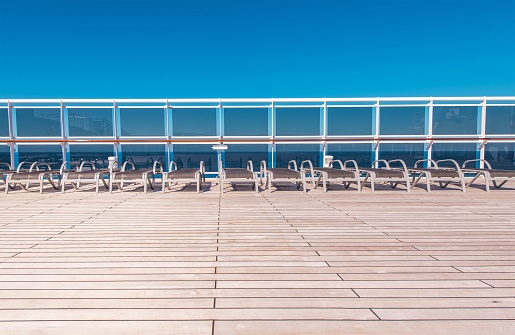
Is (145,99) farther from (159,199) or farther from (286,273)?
(286,273)

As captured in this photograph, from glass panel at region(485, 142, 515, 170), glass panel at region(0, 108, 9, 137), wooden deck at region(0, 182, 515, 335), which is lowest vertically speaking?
wooden deck at region(0, 182, 515, 335)

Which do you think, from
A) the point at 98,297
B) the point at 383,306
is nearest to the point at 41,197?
the point at 98,297

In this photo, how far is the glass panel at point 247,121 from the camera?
825 cm

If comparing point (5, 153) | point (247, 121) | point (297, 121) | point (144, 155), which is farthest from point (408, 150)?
point (5, 153)

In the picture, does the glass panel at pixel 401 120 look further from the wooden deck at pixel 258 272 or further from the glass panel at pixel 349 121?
the wooden deck at pixel 258 272

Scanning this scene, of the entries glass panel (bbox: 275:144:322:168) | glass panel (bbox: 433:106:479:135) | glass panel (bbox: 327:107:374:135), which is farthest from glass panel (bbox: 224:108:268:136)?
glass panel (bbox: 433:106:479:135)

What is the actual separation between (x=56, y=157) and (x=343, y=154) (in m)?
7.61

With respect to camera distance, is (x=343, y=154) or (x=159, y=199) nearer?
(x=159, y=199)

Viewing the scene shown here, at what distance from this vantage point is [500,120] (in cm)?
817

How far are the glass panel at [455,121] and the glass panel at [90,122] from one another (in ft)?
27.6

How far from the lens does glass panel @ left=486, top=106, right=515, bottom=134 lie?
314 inches

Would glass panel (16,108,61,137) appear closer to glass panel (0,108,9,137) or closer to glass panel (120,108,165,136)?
glass panel (0,108,9,137)

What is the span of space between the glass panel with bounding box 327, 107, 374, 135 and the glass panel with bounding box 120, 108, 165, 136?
4.35 meters

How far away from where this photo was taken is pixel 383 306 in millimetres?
1605
